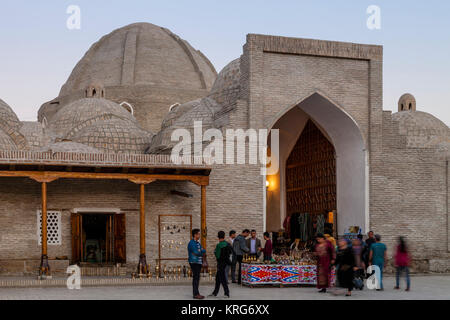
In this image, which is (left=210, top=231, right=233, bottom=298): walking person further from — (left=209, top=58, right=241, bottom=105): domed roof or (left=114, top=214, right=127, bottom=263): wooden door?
(left=209, top=58, right=241, bottom=105): domed roof

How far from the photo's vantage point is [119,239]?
17.9 metres

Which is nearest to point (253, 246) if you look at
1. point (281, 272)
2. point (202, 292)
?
point (281, 272)

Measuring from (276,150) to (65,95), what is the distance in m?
16.7

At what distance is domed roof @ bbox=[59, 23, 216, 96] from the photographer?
35.3 m

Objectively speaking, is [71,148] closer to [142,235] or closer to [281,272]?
[142,235]

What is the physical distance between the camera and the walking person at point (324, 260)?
13.2 meters

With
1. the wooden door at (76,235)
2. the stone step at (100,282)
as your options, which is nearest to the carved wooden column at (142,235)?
the stone step at (100,282)

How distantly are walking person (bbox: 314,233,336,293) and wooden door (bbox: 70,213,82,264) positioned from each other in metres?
6.92

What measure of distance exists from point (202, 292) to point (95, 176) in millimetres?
4184

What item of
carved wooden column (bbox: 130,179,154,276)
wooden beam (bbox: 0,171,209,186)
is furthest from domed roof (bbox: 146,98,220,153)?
carved wooden column (bbox: 130,179,154,276)

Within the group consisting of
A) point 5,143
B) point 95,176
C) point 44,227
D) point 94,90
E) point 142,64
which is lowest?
point 44,227

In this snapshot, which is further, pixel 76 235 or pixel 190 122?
pixel 190 122

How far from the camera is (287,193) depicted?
23.5 m
